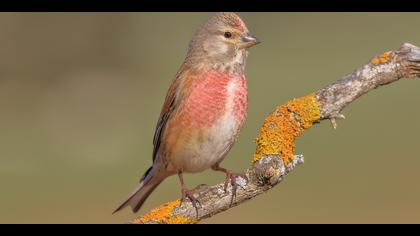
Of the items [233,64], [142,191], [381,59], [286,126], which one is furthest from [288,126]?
[142,191]

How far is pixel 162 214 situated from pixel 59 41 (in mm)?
8486

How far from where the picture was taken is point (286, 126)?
5.23 m

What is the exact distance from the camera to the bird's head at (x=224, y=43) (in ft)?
19.3

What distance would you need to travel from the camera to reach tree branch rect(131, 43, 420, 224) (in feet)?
16.1

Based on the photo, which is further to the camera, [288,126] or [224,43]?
[224,43]

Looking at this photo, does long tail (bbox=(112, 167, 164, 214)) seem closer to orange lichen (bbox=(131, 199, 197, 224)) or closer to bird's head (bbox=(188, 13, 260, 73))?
bird's head (bbox=(188, 13, 260, 73))

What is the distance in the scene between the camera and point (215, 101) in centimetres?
570

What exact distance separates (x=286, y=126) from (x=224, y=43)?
3.00 feet

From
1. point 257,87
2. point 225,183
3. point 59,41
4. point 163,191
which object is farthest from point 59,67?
point 225,183

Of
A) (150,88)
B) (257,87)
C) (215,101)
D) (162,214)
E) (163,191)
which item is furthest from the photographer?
(150,88)

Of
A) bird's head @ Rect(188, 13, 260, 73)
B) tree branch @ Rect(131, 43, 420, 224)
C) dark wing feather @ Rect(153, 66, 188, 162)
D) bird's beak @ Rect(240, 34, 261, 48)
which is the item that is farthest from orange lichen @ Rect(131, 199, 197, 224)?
bird's beak @ Rect(240, 34, 261, 48)

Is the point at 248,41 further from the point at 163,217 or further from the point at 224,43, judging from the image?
the point at 163,217

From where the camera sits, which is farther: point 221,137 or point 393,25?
point 393,25

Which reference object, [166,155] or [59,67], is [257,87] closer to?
[59,67]
